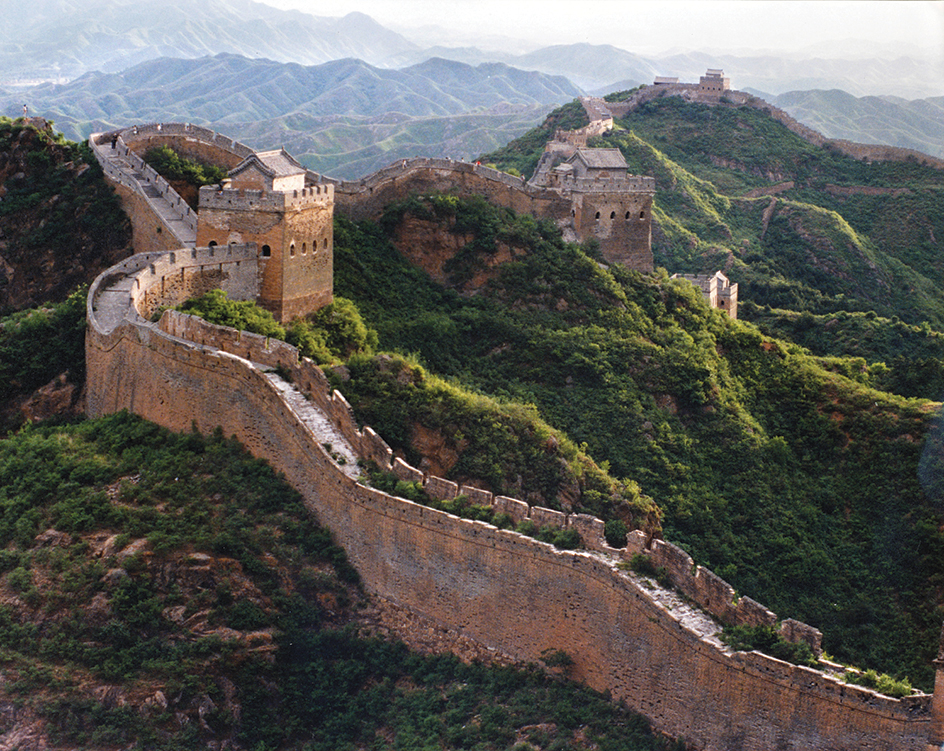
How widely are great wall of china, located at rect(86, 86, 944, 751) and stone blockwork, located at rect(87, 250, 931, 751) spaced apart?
3 cm

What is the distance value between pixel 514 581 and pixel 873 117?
93.5 metres

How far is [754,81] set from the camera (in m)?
141

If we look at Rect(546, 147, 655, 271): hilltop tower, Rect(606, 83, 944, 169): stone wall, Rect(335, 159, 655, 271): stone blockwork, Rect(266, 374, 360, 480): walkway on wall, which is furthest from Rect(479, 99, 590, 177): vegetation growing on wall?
Rect(266, 374, 360, 480): walkway on wall

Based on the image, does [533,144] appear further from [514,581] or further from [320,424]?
[514,581]

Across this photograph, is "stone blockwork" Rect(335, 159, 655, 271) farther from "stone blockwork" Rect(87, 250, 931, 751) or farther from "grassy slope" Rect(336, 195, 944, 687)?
"stone blockwork" Rect(87, 250, 931, 751)

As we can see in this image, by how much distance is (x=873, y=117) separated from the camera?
363ft

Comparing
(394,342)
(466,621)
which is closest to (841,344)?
(394,342)

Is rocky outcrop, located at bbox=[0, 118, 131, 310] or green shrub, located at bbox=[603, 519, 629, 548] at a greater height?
rocky outcrop, located at bbox=[0, 118, 131, 310]

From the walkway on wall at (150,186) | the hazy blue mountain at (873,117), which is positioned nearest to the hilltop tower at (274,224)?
the walkway on wall at (150,186)

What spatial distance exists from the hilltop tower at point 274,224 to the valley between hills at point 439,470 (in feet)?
4.76

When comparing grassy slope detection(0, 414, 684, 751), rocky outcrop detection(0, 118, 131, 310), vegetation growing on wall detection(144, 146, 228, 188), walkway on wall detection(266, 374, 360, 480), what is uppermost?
vegetation growing on wall detection(144, 146, 228, 188)

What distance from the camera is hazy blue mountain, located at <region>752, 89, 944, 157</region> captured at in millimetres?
88000

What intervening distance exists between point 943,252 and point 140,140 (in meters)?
46.1

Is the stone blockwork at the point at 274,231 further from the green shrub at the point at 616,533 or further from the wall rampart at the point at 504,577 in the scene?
the green shrub at the point at 616,533
